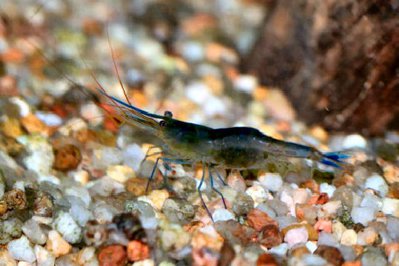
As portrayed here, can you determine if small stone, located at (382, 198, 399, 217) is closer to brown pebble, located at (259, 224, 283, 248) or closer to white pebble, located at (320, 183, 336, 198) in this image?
white pebble, located at (320, 183, 336, 198)

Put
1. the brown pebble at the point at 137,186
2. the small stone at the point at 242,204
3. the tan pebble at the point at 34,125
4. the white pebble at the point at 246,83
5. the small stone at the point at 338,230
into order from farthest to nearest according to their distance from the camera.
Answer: the white pebble at the point at 246,83 < the tan pebble at the point at 34,125 < the brown pebble at the point at 137,186 < the small stone at the point at 242,204 < the small stone at the point at 338,230

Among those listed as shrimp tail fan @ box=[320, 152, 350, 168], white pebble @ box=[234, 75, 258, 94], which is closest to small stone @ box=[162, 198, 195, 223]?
shrimp tail fan @ box=[320, 152, 350, 168]

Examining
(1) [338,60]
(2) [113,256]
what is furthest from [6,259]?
(1) [338,60]

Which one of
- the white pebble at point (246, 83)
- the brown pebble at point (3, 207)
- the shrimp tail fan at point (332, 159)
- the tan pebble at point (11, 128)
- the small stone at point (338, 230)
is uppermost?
the white pebble at point (246, 83)

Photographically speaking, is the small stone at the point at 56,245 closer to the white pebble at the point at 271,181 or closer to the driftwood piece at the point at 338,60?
the white pebble at the point at 271,181

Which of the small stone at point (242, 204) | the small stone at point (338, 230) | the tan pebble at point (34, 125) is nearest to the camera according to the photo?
the small stone at point (338, 230)

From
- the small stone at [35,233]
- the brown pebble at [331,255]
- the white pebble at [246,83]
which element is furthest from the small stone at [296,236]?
the white pebble at [246,83]
